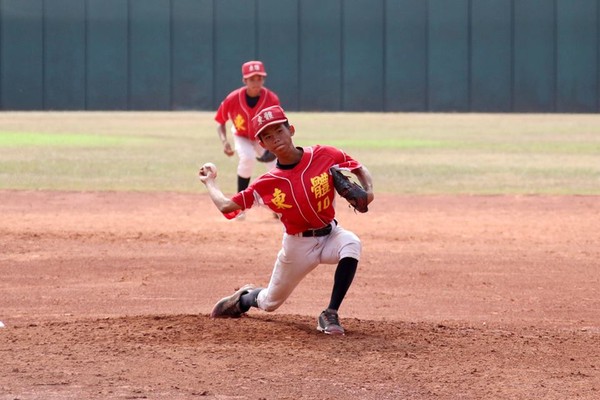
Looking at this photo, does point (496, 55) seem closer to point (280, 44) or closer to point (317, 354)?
point (280, 44)

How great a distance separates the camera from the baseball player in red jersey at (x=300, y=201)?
18.4 feet

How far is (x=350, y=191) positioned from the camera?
A: 219 inches

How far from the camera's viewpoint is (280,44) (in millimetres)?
29391

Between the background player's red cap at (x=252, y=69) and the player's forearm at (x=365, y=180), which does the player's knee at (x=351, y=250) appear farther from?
the background player's red cap at (x=252, y=69)

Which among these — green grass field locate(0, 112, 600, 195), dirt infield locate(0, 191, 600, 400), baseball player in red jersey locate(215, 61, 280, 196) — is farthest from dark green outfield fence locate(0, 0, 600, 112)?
baseball player in red jersey locate(215, 61, 280, 196)

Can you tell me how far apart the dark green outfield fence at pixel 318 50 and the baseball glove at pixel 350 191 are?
78.8 ft

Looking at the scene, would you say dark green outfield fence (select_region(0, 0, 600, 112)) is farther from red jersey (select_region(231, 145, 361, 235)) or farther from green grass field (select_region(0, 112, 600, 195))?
red jersey (select_region(231, 145, 361, 235))

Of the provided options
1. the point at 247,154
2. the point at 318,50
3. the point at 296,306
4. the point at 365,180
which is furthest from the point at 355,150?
the point at 365,180

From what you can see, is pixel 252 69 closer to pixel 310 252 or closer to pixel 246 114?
pixel 246 114

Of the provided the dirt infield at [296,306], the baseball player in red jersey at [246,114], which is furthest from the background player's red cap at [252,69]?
the dirt infield at [296,306]

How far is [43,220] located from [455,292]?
5.11 meters

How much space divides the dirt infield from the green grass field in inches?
83.5

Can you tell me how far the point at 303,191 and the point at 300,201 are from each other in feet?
0.19

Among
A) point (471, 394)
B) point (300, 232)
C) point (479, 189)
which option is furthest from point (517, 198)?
point (471, 394)
